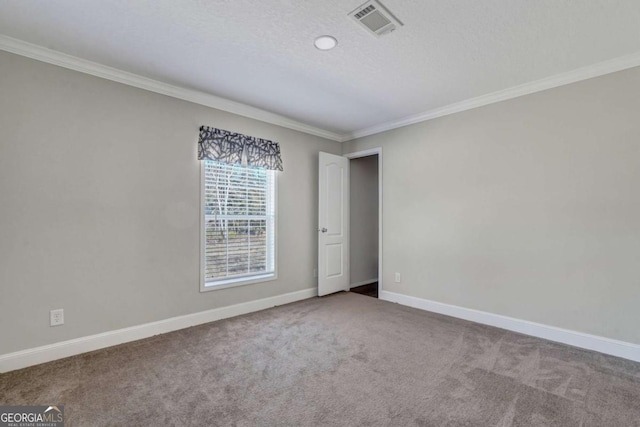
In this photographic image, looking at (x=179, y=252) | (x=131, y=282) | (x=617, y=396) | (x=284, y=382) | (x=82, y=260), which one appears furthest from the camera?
(x=179, y=252)

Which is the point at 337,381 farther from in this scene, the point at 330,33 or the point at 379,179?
the point at 379,179

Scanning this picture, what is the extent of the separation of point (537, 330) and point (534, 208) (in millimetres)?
1223

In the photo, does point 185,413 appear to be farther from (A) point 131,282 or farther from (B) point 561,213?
(B) point 561,213

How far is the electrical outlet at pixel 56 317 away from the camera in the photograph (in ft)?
8.17

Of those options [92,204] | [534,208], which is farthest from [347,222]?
[92,204]

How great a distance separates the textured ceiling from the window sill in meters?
2.16

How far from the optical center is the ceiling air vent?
6.43 ft

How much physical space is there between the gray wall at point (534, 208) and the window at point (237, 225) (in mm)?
1850

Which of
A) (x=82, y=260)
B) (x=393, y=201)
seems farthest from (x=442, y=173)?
(x=82, y=260)

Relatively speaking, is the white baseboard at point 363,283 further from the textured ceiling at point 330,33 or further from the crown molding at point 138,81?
the textured ceiling at point 330,33

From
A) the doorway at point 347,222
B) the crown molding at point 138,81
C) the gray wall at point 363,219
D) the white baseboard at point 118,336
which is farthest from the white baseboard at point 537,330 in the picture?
the crown molding at point 138,81

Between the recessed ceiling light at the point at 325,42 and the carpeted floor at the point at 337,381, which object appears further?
the recessed ceiling light at the point at 325,42

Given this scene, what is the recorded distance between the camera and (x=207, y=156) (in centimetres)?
336

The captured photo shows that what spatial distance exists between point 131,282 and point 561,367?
3.80m
